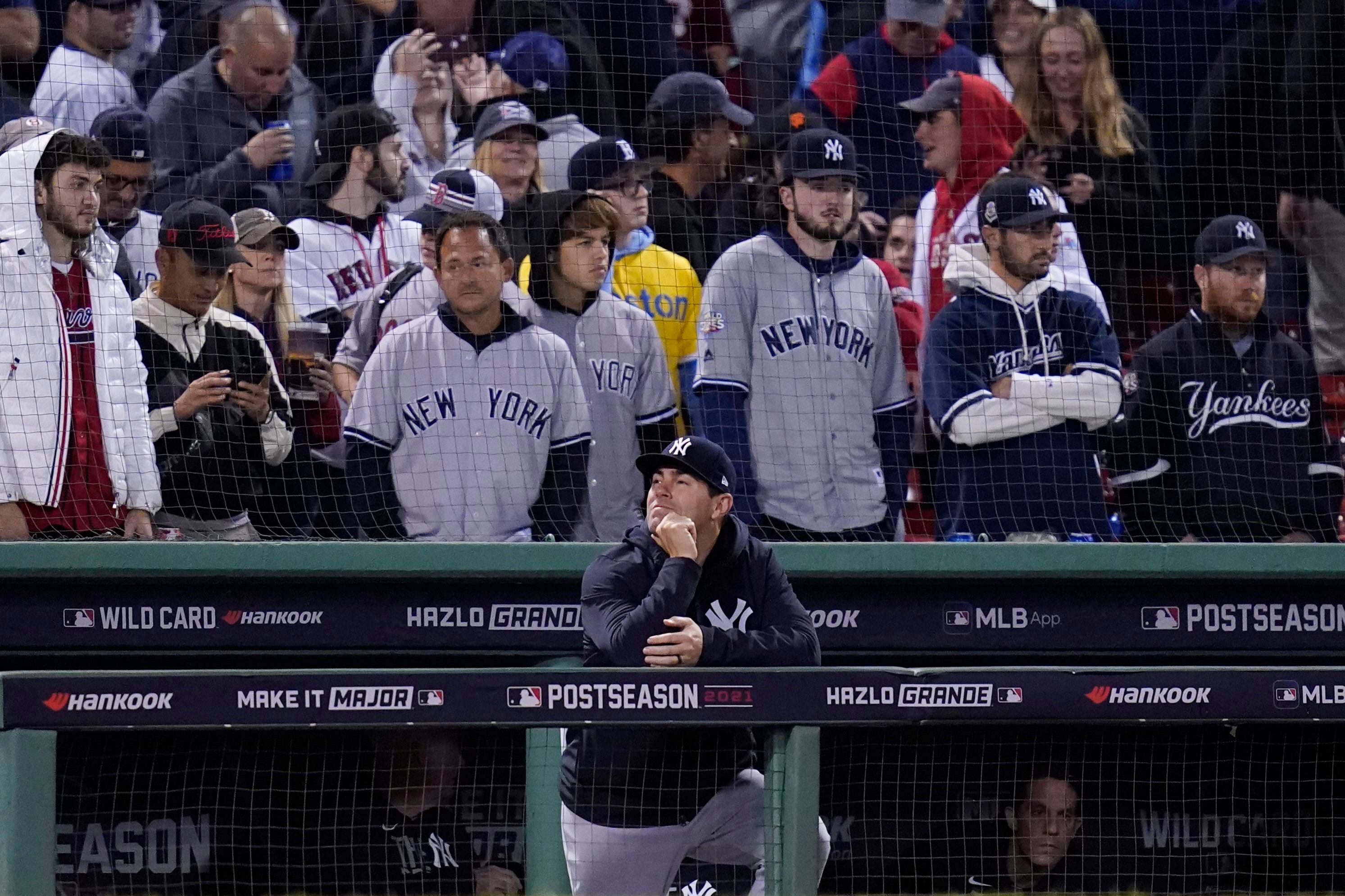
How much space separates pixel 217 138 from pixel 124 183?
66cm

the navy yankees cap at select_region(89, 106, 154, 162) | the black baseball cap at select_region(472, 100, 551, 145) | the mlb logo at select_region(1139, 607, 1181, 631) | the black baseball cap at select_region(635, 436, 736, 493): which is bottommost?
the mlb logo at select_region(1139, 607, 1181, 631)

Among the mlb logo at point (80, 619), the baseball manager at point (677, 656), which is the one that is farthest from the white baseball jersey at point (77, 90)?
the baseball manager at point (677, 656)

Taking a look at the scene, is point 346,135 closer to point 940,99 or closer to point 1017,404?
point 940,99

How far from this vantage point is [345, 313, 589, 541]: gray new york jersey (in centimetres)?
608

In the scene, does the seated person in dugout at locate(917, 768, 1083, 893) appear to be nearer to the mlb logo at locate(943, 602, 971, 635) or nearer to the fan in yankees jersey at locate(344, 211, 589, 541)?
the mlb logo at locate(943, 602, 971, 635)

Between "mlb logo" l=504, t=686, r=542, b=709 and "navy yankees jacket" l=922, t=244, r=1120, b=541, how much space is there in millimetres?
2654

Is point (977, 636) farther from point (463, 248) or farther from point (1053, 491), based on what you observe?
point (463, 248)

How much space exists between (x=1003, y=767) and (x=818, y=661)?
5.86ft

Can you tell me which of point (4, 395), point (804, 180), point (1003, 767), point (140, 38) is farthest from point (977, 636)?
point (140, 38)

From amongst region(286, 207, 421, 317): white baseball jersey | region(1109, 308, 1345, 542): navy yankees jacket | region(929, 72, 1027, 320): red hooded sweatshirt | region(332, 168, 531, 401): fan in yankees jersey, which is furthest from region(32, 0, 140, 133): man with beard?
region(1109, 308, 1345, 542): navy yankees jacket

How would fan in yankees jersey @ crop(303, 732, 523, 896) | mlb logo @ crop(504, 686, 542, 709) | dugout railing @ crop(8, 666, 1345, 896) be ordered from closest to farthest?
dugout railing @ crop(8, 666, 1345, 896) < mlb logo @ crop(504, 686, 542, 709) < fan in yankees jersey @ crop(303, 732, 523, 896)

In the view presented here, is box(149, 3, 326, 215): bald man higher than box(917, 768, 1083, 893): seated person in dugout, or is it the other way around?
box(149, 3, 326, 215): bald man

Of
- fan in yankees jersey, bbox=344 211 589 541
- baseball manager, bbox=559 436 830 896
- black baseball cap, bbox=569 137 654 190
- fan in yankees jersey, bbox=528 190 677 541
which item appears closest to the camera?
baseball manager, bbox=559 436 830 896

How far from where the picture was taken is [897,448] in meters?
6.57
